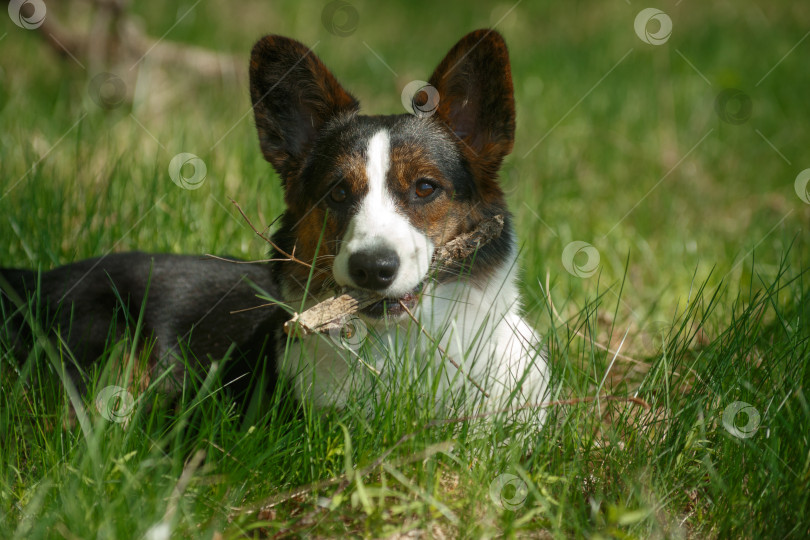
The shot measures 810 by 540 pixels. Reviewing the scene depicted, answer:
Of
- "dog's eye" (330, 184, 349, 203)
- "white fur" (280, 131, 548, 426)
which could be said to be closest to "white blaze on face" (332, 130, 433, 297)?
"white fur" (280, 131, 548, 426)

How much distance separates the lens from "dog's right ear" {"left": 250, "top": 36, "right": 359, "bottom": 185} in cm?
322

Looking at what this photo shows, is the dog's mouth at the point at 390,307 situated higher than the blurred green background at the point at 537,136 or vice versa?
the blurred green background at the point at 537,136

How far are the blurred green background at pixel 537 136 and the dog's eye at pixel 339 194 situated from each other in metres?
0.87

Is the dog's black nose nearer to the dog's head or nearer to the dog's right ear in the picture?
the dog's head

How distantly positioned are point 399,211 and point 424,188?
0.19m

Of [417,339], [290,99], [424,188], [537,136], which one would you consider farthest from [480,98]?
[537,136]

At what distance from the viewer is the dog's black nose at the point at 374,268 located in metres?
2.69

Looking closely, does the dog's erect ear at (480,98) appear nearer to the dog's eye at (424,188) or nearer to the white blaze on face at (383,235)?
the dog's eye at (424,188)

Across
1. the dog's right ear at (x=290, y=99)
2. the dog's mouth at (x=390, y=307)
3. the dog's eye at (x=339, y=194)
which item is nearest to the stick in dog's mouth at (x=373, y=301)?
the dog's mouth at (x=390, y=307)

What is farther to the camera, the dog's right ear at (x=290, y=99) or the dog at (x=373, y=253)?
the dog's right ear at (x=290, y=99)

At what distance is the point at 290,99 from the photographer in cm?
339

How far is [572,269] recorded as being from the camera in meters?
4.64

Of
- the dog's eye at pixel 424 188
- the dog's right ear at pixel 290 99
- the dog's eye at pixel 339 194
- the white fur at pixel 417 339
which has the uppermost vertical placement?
the dog's right ear at pixel 290 99

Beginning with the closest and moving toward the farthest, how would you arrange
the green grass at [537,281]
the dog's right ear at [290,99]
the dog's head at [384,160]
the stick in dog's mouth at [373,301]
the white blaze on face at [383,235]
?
the green grass at [537,281]
the stick in dog's mouth at [373,301]
the white blaze on face at [383,235]
the dog's head at [384,160]
the dog's right ear at [290,99]
